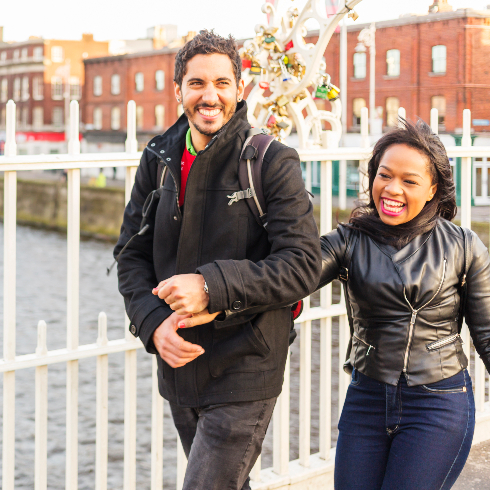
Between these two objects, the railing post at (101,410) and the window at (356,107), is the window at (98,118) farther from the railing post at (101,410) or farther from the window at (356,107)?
the railing post at (101,410)

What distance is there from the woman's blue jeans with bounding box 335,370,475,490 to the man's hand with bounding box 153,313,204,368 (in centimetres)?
53

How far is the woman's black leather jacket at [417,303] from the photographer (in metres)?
2.14

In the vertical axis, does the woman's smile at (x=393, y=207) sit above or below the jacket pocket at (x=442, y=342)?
above

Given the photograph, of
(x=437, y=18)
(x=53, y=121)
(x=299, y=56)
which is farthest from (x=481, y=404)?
(x=53, y=121)

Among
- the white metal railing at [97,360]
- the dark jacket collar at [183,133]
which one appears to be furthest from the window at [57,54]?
the dark jacket collar at [183,133]

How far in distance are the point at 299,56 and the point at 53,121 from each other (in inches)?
2372

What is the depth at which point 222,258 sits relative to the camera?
80.6 inches

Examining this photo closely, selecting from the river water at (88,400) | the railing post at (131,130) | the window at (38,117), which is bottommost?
the river water at (88,400)

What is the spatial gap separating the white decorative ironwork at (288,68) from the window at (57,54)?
205 ft

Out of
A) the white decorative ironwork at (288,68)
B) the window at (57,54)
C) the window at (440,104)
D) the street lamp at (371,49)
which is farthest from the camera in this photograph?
the window at (57,54)

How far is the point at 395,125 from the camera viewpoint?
230 centimetres

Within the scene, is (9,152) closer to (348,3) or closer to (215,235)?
(215,235)

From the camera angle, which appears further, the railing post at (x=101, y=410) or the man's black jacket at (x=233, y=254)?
the railing post at (x=101, y=410)

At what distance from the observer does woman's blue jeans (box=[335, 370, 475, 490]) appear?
2035 millimetres
